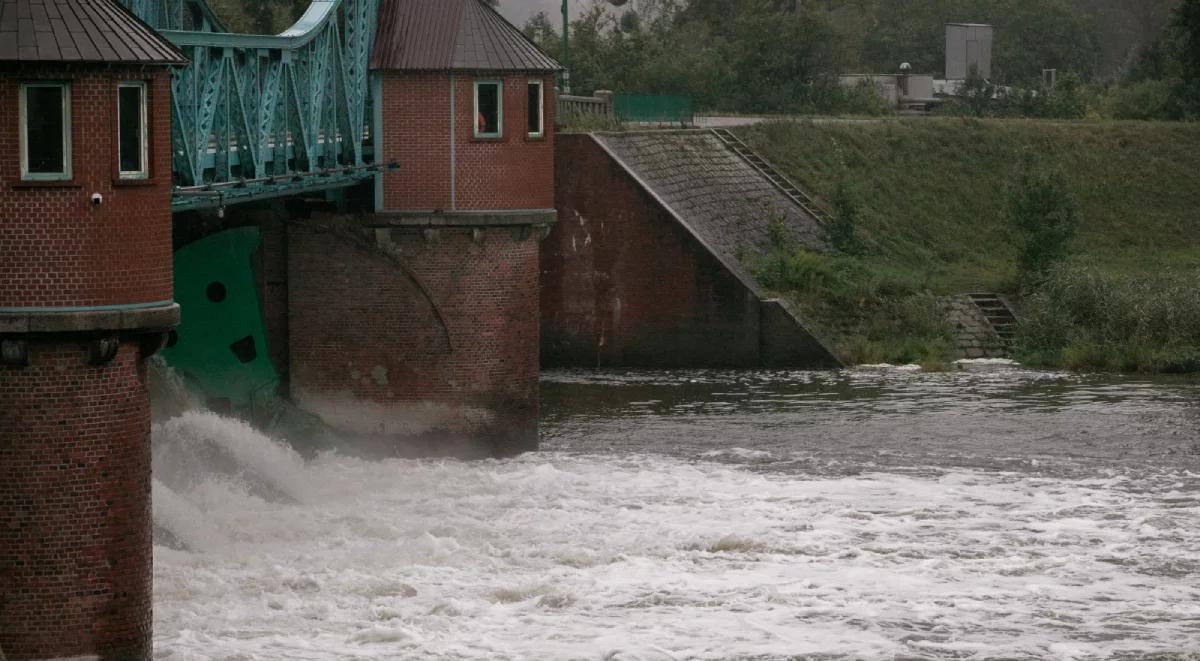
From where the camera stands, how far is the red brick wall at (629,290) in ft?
134

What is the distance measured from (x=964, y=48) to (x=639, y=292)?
125 feet

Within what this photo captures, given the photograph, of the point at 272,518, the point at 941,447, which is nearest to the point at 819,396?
the point at 941,447

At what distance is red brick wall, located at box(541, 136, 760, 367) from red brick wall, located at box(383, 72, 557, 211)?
32.0 ft

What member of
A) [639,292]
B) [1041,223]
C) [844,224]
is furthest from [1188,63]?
[639,292]

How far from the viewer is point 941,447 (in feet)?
104

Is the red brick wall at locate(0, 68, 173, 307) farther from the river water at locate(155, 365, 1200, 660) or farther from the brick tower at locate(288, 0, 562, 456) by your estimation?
the brick tower at locate(288, 0, 562, 456)

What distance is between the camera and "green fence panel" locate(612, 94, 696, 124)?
160 ft

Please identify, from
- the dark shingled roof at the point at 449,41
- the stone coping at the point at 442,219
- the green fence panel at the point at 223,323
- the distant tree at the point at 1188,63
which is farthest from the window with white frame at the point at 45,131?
the distant tree at the point at 1188,63

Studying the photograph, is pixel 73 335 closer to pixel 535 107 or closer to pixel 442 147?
pixel 442 147

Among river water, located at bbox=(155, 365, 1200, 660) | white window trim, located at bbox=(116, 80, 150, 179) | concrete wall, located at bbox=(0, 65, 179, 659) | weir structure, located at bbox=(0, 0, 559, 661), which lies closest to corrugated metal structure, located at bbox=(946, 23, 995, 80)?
river water, located at bbox=(155, 365, 1200, 660)

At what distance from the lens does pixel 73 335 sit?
659 inches

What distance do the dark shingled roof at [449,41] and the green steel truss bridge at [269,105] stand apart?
14.8 inches

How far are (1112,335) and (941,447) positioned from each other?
1109 cm

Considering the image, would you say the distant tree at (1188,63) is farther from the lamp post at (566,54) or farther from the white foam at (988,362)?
the white foam at (988,362)
